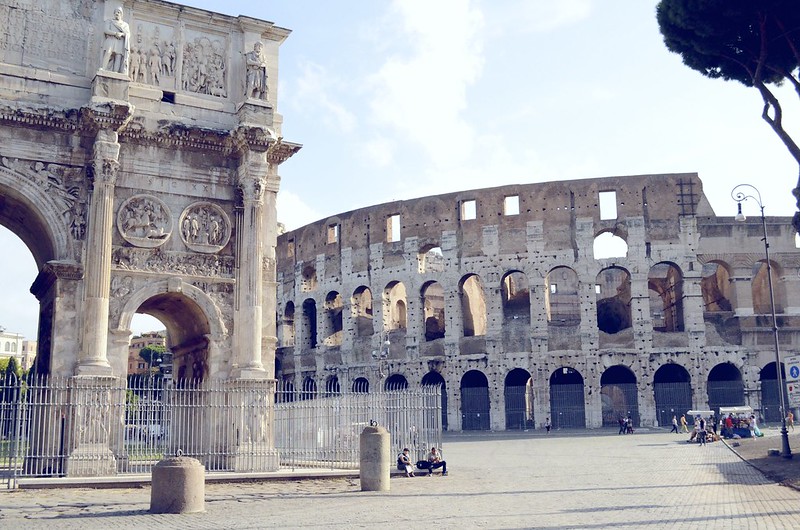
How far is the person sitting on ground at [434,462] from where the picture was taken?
16.5m

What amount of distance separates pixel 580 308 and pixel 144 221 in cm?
2366

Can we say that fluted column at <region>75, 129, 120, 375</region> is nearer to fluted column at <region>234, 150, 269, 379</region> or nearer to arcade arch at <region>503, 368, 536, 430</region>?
fluted column at <region>234, 150, 269, 379</region>

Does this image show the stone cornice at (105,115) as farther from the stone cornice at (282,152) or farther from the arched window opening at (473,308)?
the arched window opening at (473,308)

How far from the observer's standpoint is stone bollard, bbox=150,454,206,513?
10.7 meters

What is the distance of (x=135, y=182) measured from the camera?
55.4 feet

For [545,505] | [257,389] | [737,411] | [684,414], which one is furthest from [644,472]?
[684,414]

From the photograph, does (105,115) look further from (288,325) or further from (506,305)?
(288,325)

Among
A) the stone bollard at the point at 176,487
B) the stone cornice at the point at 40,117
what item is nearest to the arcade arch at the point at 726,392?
the stone cornice at the point at 40,117

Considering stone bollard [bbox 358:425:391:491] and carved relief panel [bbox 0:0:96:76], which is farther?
carved relief panel [bbox 0:0:96:76]

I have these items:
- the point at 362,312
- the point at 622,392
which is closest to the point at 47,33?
the point at 362,312

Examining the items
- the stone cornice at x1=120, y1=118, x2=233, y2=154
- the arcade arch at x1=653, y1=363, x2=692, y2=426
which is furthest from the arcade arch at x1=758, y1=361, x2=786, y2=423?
the stone cornice at x1=120, y1=118, x2=233, y2=154

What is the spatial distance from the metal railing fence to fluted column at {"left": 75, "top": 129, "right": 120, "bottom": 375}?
1.67 feet

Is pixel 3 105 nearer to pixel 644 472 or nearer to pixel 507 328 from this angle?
pixel 644 472

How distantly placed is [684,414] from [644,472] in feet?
62.8
